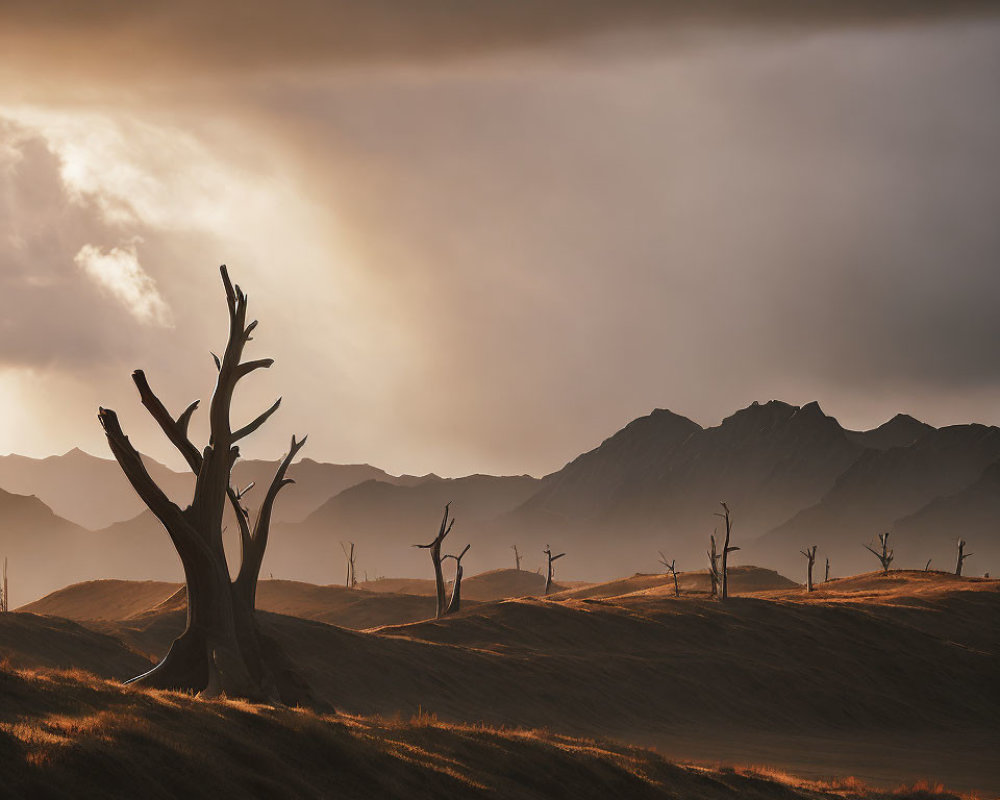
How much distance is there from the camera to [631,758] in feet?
66.1

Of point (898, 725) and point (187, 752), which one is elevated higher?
point (187, 752)

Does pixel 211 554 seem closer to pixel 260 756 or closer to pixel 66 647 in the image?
pixel 260 756

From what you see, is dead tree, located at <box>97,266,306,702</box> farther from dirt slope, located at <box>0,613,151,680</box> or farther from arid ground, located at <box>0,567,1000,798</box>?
dirt slope, located at <box>0,613,151,680</box>

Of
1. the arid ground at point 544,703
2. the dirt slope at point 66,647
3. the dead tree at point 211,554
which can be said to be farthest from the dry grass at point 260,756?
the dirt slope at point 66,647

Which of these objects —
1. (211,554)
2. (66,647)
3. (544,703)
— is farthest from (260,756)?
(544,703)

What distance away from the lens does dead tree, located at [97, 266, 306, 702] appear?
24000mm

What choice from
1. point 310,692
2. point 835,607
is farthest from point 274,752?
point 835,607

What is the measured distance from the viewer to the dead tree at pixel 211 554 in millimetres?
24000

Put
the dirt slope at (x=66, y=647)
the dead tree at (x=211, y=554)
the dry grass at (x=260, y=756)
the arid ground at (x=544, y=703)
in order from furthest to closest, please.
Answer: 1. the dirt slope at (x=66, y=647)
2. the dead tree at (x=211, y=554)
3. the arid ground at (x=544, y=703)
4. the dry grass at (x=260, y=756)

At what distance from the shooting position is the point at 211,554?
25.5 metres

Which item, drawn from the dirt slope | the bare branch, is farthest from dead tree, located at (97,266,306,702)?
the dirt slope

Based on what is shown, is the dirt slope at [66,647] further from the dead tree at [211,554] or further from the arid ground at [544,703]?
the dead tree at [211,554]

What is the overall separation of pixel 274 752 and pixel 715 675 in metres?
42.0

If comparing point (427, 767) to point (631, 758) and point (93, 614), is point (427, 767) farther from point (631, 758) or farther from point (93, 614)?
point (93, 614)
